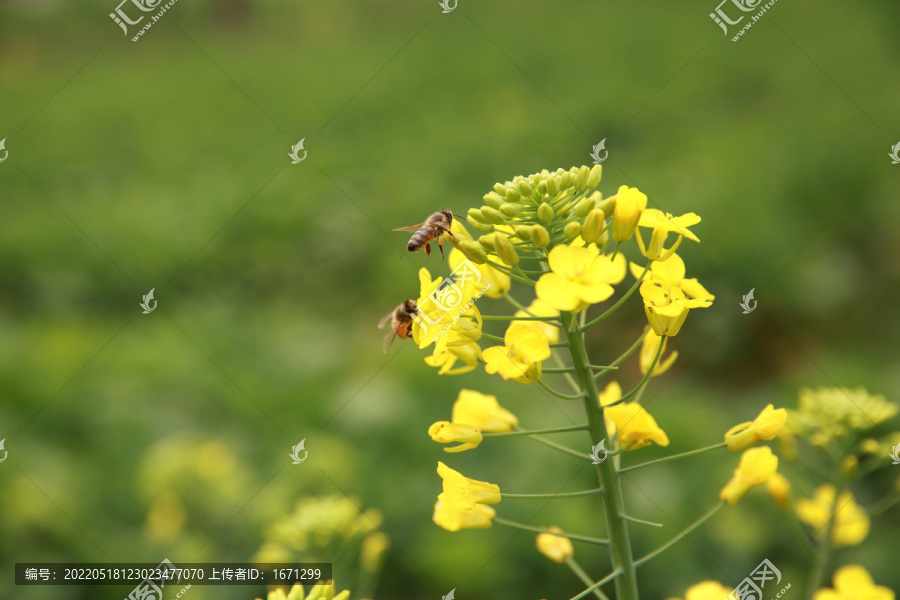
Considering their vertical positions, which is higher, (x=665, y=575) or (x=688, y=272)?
Result: (x=688, y=272)

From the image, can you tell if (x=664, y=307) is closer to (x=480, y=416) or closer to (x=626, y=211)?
Result: (x=626, y=211)

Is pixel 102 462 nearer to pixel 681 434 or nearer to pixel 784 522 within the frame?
pixel 681 434

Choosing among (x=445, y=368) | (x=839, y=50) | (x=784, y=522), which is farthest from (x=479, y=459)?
(x=839, y=50)

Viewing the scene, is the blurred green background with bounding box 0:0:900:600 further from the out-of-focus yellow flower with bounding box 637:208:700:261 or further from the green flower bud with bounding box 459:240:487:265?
the out-of-focus yellow flower with bounding box 637:208:700:261
